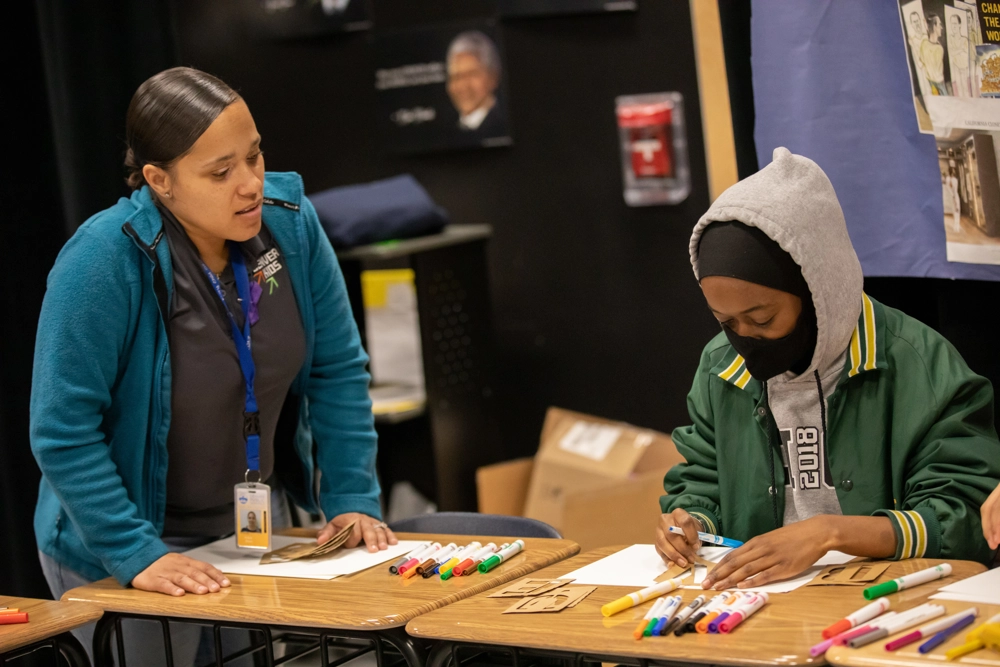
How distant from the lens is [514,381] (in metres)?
5.06

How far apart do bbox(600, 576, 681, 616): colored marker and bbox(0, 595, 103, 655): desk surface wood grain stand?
96cm

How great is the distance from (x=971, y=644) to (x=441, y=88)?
392 centimetres

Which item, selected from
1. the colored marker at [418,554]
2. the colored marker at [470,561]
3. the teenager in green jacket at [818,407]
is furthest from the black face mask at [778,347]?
the colored marker at [418,554]

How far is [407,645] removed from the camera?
77.0 inches

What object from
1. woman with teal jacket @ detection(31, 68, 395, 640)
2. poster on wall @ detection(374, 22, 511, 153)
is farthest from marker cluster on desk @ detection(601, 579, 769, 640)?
poster on wall @ detection(374, 22, 511, 153)

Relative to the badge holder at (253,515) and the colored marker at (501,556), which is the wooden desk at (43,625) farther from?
the colored marker at (501,556)

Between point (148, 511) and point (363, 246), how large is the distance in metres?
2.21

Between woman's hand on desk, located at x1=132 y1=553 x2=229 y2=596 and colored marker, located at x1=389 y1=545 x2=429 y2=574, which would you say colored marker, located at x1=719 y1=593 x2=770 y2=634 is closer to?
colored marker, located at x1=389 y1=545 x2=429 y2=574

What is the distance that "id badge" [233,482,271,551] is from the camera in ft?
7.79

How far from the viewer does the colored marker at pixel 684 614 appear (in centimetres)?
172

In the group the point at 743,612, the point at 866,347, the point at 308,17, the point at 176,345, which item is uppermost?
the point at 308,17

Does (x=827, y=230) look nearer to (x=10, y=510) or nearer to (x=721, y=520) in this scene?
(x=721, y=520)

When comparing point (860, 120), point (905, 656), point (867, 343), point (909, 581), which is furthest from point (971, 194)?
point (905, 656)

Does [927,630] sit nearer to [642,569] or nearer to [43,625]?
[642,569]
